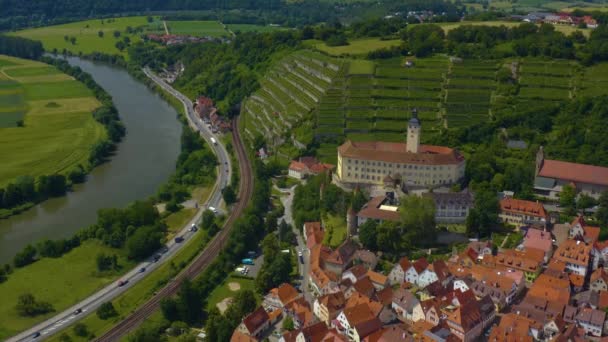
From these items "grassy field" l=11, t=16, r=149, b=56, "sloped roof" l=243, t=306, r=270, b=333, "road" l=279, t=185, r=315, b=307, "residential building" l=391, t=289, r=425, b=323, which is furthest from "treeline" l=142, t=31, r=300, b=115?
"residential building" l=391, t=289, r=425, b=323

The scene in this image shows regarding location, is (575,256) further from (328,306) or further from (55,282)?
(55,282)

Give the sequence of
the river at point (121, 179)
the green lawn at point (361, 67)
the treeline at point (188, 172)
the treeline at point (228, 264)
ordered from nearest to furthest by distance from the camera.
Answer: the treeline at point (228, 264)
the river at point (121, 179)
the treeline at point (188, 172)
the green lawn at point (361, 67)

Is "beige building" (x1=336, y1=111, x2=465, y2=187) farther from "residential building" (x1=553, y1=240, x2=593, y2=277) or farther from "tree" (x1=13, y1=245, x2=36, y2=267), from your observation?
"tree" (x1=13, y1=245, x2=36, y2=267)

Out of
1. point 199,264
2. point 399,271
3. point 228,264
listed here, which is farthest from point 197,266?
point 399,271

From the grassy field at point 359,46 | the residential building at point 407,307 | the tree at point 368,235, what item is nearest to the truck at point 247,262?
the tree at point 368,235

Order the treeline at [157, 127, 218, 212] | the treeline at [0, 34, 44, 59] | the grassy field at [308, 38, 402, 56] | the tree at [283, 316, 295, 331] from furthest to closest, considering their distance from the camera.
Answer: the treeline at [0, 34, 44, 59] < the grassy field at [308, 38, 402, 56] < the treeline at [157, 127, 218, 212] < the tree at [283, 316, 295, 331]

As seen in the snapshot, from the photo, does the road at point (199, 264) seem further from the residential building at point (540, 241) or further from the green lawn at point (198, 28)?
the green lawn at point (198, 28)
